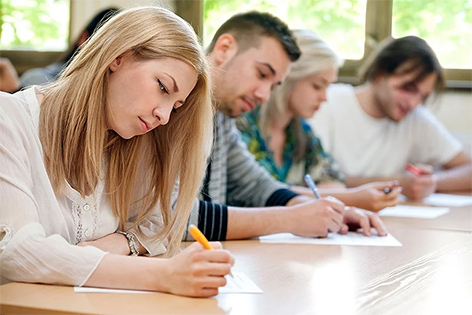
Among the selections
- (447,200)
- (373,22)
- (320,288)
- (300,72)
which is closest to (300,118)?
(300,72)

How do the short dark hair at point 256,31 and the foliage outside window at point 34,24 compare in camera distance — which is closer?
the short dark hair at point 256,31

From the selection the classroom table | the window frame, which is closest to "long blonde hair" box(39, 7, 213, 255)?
the classroom table

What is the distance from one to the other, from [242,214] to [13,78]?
86.9 inches

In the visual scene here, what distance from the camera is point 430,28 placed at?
4.04m

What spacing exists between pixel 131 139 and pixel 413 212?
130 cm

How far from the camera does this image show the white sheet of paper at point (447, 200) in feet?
9.39

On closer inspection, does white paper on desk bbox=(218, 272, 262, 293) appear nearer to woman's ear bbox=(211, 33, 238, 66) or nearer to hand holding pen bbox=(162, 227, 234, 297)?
hand holding pen bbox=(162, 227, 234, 297)

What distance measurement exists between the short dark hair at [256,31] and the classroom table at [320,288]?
0.67 m

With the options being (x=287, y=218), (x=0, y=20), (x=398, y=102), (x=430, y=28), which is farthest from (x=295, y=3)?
(x=287, y=218)

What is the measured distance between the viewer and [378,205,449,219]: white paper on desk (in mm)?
2459

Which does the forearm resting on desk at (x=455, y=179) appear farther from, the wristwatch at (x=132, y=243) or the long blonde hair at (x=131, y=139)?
the wristwatch at (x=132, y=243)

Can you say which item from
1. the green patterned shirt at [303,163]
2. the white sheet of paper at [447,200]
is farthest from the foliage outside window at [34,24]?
the white sheet of paper at [447,200]

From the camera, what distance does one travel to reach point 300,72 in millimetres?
2959

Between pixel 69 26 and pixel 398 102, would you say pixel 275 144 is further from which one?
pixel 69 26
